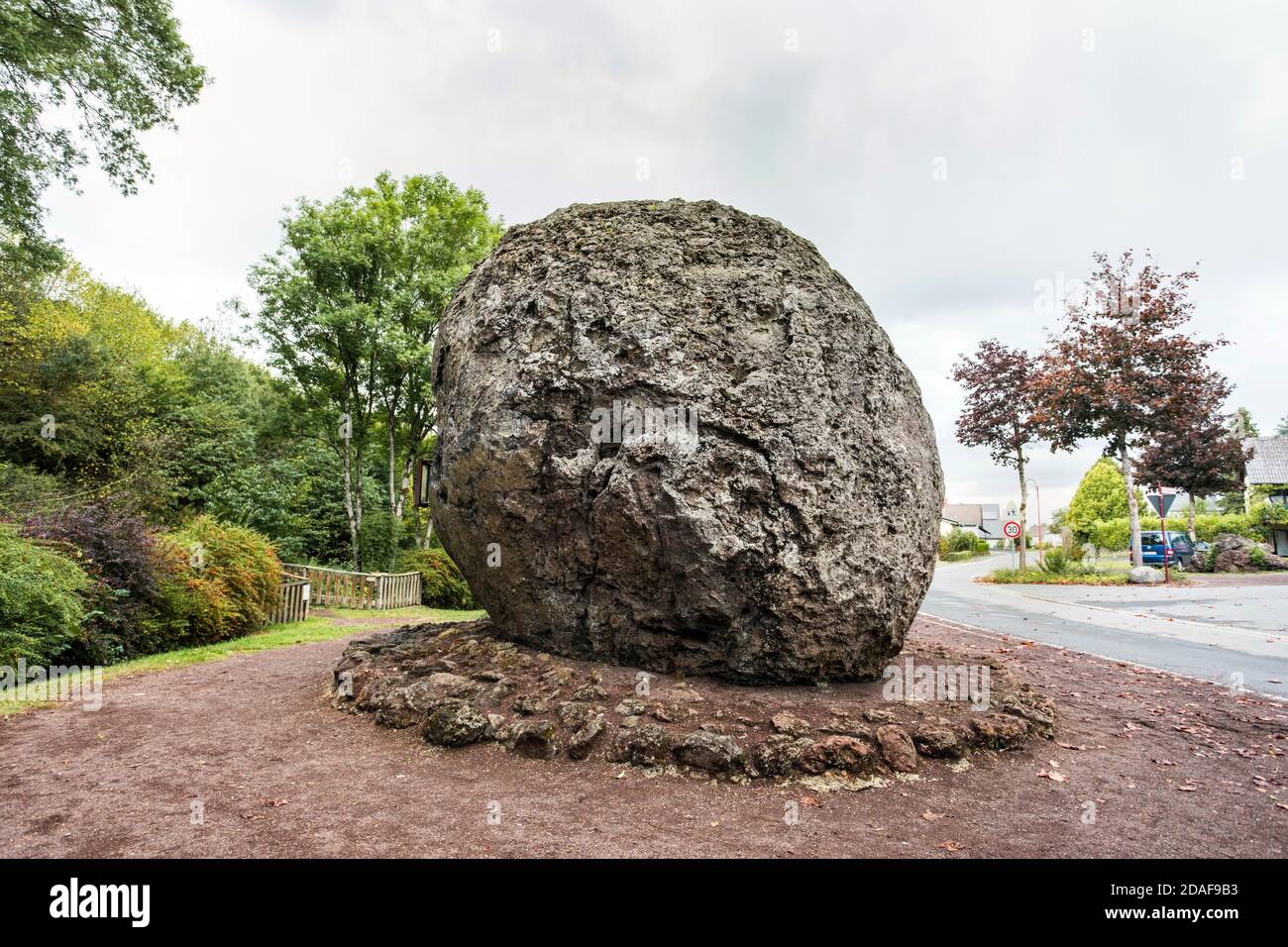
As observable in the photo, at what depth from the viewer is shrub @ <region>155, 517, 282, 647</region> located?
943 centimetres

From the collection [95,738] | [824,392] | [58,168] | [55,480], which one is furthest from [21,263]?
[824,392]

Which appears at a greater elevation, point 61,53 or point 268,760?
point 61,53

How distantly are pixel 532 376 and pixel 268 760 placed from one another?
11.6 ft

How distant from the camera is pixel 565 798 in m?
4.04

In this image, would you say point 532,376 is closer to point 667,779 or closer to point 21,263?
point 667,779

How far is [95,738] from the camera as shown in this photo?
527 cm

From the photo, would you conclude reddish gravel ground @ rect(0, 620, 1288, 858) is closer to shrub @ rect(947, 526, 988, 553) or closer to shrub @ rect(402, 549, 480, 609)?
shrub @ rect(402, 549, 480, 609)

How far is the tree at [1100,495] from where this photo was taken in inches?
1683

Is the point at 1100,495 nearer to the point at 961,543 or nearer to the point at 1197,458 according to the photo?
the point at 961,543

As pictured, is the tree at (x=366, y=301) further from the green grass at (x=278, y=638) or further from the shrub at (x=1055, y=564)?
the shrub at (x=1055, y=564)

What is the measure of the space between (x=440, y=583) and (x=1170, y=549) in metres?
A: 30.9

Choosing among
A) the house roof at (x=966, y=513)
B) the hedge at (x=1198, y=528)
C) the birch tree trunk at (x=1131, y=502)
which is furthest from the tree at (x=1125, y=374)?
the house roof at (x=966, y=513)

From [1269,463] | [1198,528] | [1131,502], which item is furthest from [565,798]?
[1269,463]

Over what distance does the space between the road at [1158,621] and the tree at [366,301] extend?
15.5 m
